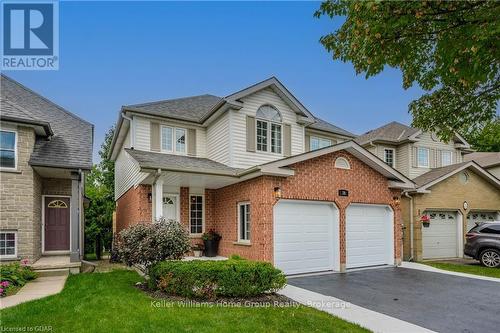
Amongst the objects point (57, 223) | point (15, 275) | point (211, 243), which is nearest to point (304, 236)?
point (211, 243)

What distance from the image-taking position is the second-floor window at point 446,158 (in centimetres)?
1984

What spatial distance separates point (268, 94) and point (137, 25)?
20.2ft

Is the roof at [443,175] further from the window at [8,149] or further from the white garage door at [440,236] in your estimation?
the window at [8,149]

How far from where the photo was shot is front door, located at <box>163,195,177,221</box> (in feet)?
42.1

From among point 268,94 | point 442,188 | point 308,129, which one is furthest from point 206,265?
point 442,188

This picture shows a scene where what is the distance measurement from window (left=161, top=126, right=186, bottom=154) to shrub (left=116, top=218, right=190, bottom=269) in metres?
5.45

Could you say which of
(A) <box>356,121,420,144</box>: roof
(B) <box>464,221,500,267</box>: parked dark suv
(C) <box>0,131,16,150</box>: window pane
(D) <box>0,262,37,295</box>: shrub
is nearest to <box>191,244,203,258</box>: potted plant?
(D) <box>0,262,37,295</box>: shrub

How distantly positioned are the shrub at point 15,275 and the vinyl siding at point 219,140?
7.17 meters

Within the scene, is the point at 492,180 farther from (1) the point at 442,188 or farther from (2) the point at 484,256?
(2) the point at 484,256

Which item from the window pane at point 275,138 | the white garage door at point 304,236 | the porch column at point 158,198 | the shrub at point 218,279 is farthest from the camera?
the window pane at point 275,138

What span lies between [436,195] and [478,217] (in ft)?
11.8

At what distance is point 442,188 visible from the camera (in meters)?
16.8

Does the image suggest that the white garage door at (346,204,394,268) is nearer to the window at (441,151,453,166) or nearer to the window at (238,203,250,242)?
the window at (238,203,250,242)

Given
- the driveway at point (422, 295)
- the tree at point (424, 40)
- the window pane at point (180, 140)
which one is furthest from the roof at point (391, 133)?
the tree at point (424, 40)
